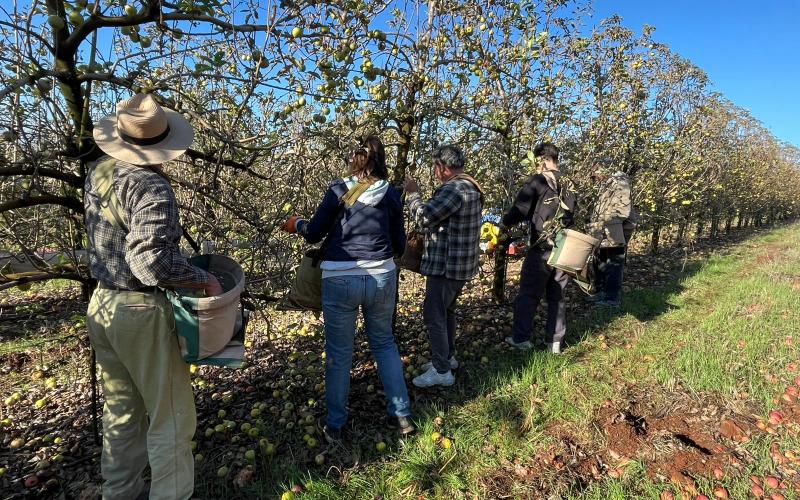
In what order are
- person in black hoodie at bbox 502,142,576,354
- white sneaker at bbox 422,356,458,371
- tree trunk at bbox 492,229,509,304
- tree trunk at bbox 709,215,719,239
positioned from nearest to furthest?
white sneaker at bbox 422,356,458,371 → person in black hoodie at bbox 502,142,576,354 → tree trunk at bbox 492,229,509,304 → tree trunk at bbox 709,215,719,239

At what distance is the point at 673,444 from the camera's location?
9.07 ft

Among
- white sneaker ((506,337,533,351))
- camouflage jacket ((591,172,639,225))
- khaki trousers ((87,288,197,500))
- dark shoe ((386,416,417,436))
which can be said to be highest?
camouflage jacket ((591,172,639,225))

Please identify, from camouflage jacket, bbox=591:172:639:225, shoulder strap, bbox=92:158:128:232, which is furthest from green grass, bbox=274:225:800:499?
shoulder strap, bbox=92:158:128:232

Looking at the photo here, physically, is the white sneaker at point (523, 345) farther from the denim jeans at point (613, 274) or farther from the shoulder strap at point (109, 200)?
the shoulder strap at point (109, 200)

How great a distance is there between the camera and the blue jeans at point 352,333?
2.61 m

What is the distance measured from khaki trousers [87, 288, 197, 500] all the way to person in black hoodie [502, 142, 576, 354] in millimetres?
2990

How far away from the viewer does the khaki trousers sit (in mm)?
1908

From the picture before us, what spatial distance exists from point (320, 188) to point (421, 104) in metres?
1.07

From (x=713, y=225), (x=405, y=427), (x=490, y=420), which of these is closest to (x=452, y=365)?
(x=490, y=420)

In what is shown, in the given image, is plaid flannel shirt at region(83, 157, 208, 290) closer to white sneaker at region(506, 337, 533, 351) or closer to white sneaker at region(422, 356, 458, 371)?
white sneaker at region(422, 356, 458, 371)

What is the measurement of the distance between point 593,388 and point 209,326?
289 cm

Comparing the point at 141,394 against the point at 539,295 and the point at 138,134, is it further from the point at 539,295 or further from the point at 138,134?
the point at 539,295

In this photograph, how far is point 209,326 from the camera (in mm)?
1885

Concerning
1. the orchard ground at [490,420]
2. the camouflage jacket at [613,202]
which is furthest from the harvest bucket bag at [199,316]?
the camouflage jacket at [613,202]
